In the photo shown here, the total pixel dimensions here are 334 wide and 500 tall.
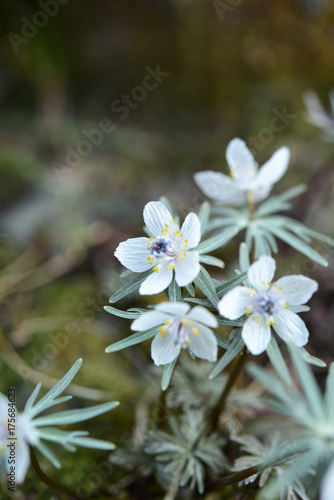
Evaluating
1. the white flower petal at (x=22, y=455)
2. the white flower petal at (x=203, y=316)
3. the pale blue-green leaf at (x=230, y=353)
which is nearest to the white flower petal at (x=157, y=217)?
the white flower petal at (x=203, y=316)

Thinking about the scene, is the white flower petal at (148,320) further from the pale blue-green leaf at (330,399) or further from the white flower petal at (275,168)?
the white flower petal at (275,168)

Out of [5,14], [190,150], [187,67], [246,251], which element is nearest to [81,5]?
[5,14]

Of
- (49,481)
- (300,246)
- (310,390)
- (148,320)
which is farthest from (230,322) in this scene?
(49,481)

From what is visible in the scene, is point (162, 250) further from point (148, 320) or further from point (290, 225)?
point (290, 225)

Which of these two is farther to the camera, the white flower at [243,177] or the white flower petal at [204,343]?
the white flower at [243,177]

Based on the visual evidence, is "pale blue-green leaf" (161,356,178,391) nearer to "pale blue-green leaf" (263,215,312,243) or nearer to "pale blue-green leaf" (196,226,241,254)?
"pale blue-green leaf" (196,226,241,254)

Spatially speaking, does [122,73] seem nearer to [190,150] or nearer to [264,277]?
[190,150]

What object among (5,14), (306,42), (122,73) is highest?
(5,14)
